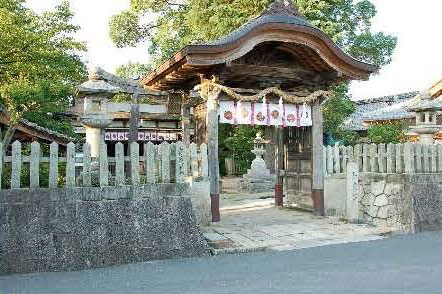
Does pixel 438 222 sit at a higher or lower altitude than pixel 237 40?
lower

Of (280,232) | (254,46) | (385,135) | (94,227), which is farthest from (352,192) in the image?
(385,135)

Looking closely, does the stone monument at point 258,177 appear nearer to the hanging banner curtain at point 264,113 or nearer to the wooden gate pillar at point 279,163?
the wooden gate pillar at point 279,163

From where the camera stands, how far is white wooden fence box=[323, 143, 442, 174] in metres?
10.1

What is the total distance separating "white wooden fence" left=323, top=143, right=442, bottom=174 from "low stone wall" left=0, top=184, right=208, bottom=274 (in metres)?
5.37

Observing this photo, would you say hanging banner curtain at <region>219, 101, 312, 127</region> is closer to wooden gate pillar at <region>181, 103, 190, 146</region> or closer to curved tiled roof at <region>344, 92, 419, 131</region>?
wooden gate pillar at <region>181, 103, 190, 146</region>

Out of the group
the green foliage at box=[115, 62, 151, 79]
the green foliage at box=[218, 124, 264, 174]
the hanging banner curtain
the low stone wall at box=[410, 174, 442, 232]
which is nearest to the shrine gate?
the hanging banner curtain

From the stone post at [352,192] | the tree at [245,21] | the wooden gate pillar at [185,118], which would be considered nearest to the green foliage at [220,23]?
the tree at [245,21]

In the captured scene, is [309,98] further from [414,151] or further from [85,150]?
[85,150]

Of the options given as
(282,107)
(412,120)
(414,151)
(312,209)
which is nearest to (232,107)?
(282,107)

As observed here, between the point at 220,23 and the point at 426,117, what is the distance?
9936 mm

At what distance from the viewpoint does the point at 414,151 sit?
1019 centimetres

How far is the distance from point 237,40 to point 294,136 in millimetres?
4100

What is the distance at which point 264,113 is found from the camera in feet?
36.4

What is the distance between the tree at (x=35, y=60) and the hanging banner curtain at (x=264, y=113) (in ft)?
19.0
